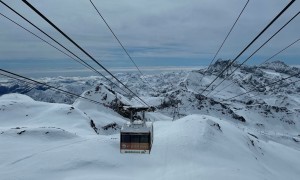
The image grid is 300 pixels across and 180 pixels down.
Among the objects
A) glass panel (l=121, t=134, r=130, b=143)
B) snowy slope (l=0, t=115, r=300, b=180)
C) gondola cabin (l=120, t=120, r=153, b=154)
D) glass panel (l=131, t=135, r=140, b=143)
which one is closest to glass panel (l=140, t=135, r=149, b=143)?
gondola cabin (l=120, t=120, r=153, b=154)

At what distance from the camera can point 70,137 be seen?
55.1 metres

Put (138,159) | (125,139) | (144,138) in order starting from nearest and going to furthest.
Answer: (144,138)
(125,139)
(138,159)

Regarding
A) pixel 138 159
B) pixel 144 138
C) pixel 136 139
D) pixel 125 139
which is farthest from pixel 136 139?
Answer: pixel 138 159

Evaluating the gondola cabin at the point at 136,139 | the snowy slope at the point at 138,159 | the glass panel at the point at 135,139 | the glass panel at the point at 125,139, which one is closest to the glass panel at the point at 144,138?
the gondola cabin at the point at 136,139

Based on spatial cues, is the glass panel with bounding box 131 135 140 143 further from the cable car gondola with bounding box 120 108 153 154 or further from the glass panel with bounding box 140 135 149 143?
the glass panel with bounding box 140 135 149 143

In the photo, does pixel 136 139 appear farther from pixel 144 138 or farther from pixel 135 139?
pixel 144 138

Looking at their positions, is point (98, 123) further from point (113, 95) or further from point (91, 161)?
point (91, 161)

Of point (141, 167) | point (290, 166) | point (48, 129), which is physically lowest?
point (290, 166)

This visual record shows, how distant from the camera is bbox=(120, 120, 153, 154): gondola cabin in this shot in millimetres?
29094

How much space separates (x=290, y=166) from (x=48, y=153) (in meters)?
50.4

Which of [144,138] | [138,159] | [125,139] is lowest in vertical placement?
[138,159]

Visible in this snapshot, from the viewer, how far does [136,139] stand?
29250 millimetres

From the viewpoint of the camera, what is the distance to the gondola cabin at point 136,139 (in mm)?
29094

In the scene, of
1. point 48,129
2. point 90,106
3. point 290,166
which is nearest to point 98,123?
point 90,106
